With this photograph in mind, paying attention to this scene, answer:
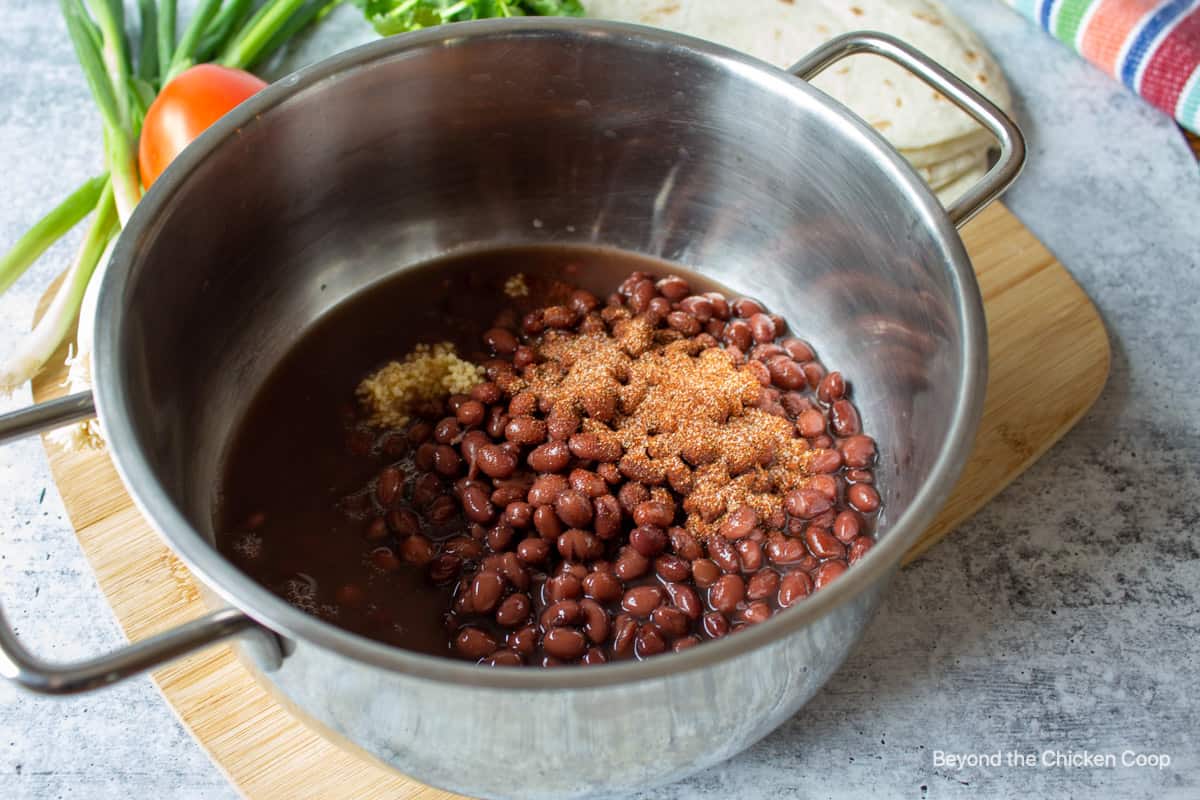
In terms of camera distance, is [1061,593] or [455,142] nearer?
[1061,593]

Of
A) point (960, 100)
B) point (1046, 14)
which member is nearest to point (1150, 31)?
point (1046, 14)

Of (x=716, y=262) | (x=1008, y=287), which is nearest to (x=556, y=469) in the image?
(x=716, y=262)

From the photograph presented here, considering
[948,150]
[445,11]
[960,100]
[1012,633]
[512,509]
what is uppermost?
[960,100]

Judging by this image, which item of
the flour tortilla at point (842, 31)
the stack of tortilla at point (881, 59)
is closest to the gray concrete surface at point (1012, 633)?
the stack of tortilla at point (881, 59)

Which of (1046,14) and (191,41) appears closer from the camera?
(191,41)

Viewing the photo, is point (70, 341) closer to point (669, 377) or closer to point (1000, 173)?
point (669, 377)

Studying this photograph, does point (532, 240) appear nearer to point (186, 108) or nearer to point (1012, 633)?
point (186, 108)

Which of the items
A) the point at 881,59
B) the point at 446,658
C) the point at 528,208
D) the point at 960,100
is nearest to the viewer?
the point at 446,658
